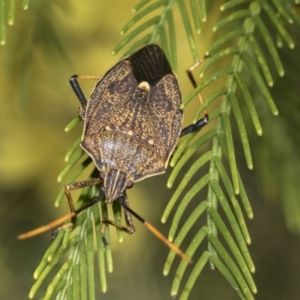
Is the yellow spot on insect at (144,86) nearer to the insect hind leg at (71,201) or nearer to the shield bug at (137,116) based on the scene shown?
the shield bug at (137,116)

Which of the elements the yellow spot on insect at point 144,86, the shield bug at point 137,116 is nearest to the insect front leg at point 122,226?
the shield bug at point 137,116

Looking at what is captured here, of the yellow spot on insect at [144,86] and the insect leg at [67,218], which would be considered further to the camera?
the yellow spot on insect at [144,86]

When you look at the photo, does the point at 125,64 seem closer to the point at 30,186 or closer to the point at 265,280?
the point at 30,186

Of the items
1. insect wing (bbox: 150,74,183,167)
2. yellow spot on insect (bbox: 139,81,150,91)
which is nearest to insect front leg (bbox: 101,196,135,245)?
insect wing (bbox: 150,74,183,167)

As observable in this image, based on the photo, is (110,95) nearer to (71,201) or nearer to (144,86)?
(144,86)

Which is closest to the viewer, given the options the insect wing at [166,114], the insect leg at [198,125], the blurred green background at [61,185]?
the insect leg at [198,125]

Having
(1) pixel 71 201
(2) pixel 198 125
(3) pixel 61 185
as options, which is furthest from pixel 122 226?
(3) pixel 61 185
